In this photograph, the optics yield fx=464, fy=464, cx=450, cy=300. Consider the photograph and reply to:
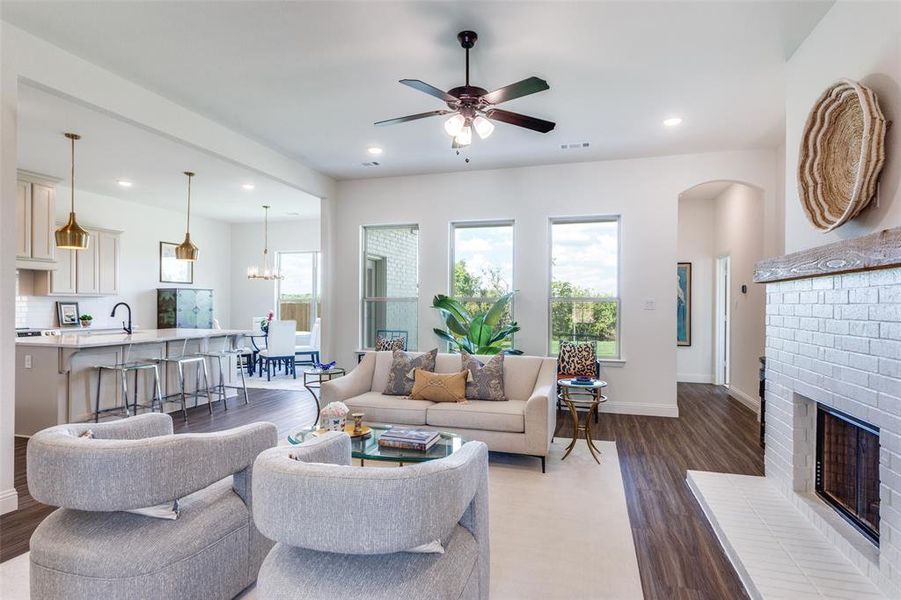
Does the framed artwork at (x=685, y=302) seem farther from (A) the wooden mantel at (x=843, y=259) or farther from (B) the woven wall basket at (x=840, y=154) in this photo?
(B) the woven wall basket at (x=840, y=154)

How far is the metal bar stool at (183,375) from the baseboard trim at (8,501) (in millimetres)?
2233

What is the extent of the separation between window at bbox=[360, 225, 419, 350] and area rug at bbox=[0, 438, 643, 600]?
3.11m

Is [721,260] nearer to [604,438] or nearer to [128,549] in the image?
[604,438]

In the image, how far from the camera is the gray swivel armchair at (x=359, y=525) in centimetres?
124

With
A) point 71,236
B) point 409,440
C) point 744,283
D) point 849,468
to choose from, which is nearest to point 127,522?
point 409,440

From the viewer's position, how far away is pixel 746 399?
573 centimetres

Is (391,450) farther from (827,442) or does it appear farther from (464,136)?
(827,442)

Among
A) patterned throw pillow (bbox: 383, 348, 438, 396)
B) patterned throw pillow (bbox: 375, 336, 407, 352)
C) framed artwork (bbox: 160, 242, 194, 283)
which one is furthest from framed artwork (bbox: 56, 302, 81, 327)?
patterned throw pillow (bbox: 383, 348, 438, 396)

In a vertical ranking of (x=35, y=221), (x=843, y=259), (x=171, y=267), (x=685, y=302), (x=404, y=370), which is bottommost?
(x=404, y=370)

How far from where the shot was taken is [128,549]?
1.60 meters

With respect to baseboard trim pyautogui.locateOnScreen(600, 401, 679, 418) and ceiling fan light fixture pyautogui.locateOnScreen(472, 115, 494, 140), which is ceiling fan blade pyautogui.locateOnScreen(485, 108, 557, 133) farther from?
baseboard trim pyautogui.locateOnScreen(600, 401, 679, 418)

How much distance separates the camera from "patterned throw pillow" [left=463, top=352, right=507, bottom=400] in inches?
156

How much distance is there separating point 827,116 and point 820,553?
7.39ft

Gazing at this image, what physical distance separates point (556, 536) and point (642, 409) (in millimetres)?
3316
